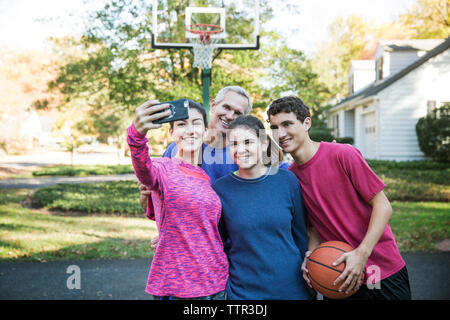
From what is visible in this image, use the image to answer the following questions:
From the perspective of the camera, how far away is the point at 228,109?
3.16 metres

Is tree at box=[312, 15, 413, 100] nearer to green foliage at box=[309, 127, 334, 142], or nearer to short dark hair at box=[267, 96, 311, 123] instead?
green foliage at box=[309, 127, 334, 142]

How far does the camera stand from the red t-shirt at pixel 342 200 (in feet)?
7.95

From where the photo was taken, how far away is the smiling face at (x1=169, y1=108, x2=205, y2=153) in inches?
91.4

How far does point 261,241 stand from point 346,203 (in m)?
0.66

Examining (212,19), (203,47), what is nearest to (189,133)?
(203,47)

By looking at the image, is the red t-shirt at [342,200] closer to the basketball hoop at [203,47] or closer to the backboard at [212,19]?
the basketball hoop at [203,47]

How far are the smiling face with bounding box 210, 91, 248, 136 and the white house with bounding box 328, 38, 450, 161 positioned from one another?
11.9 metres

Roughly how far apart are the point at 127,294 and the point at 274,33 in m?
10.2

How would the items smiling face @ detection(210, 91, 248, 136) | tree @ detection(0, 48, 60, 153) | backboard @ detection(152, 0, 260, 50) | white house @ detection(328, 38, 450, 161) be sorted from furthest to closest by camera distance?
tree @ detection(0, 48, 60, 153)
white house @ detection(328, 38, 450, 161)
backboard @ detection(152, 0, 260, 50)
smiling face @ detection(210, 91, 248, 136)

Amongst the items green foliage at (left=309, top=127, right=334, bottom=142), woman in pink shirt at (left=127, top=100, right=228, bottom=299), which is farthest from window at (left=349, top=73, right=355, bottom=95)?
woman in pink shirt at (left=127, top=100, right=228, bottom=299)

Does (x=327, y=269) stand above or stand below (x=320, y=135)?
below

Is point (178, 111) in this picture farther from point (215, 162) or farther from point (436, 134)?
point (436, 134)

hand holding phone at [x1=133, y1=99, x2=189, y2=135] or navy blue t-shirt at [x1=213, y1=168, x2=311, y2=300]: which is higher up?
Answer: hand holding phone at [x1=133, y1=99, x2=189, y2=135]
